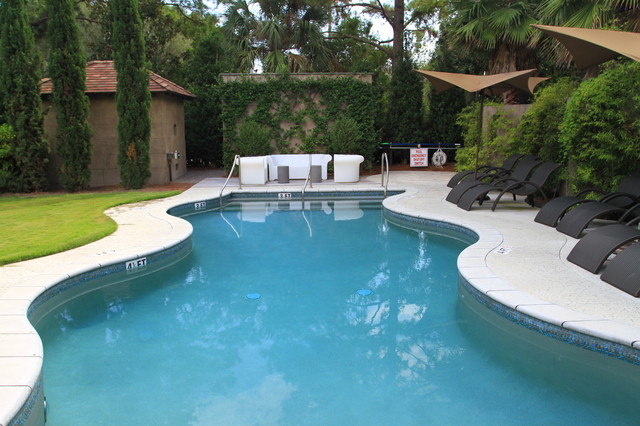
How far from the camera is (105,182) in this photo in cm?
1441

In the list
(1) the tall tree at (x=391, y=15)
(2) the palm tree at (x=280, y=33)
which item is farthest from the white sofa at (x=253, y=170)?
(1) the tall tree at (x=391, y=15)

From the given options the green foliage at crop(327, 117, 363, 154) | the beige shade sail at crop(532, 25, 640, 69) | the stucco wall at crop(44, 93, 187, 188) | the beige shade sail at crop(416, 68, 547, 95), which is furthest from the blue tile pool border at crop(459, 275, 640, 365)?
the stucco wall at crop(44, 93, 187, 188)

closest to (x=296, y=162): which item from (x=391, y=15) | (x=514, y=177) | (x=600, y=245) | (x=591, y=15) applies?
(x=514, y=177)

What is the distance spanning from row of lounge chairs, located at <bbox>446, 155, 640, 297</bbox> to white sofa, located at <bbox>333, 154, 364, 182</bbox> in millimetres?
2814

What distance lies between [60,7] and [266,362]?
11.5 metres

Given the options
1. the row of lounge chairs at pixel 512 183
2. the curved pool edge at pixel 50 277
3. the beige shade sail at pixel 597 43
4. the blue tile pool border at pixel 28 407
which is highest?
the beige shade sail at pixel 597 43

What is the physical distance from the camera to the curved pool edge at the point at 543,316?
3.68 meters

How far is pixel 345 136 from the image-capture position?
15219 millimetres

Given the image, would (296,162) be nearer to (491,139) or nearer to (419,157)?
(419,157)

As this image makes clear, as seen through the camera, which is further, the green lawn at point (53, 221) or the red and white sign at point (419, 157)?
the red and white sign at point (419, 157)

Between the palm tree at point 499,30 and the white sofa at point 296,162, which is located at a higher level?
the palm tree at point 499,30

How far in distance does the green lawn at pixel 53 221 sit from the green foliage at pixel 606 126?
24.4 ft

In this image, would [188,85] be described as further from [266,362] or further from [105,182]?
[266,362]

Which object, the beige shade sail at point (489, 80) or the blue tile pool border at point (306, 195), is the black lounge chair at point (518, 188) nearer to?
the beige shade sail at point (489, 80)
